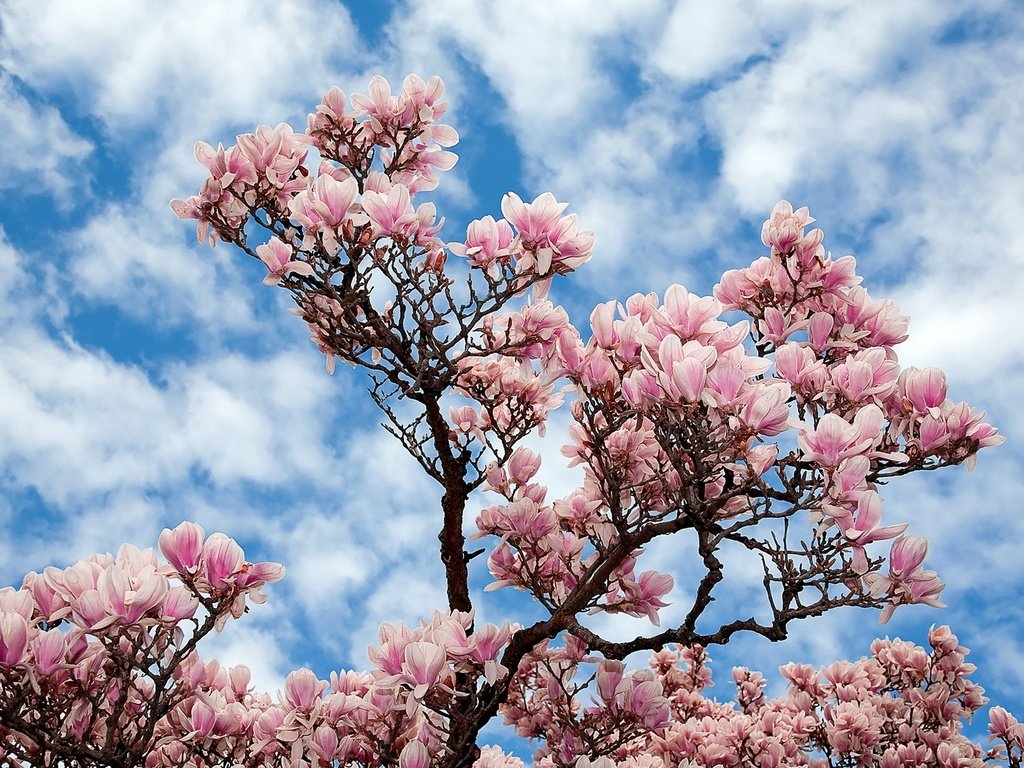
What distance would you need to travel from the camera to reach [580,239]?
3.62m

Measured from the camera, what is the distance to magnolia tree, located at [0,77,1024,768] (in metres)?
3.08

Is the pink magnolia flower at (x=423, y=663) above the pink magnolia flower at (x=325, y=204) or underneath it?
underneath

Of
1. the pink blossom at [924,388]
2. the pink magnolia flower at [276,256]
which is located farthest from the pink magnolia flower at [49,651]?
the pink blossom at [924,388]

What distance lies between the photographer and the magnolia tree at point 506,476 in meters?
3.08

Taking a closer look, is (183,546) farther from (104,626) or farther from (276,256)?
(276,256)

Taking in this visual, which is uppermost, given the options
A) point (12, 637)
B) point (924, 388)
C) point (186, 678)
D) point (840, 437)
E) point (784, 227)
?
point (784, 227)

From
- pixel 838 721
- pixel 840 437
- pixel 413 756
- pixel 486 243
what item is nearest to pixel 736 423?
pixel 840 437

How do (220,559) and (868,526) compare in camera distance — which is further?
(868,526)

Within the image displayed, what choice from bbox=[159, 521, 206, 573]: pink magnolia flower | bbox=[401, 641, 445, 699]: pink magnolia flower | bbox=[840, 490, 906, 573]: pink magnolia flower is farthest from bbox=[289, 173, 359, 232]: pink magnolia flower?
bbox=[840, 490, 906, 573]: pink magnolia flower

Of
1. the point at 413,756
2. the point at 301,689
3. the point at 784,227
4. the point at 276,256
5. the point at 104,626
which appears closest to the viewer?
the point at 104,626

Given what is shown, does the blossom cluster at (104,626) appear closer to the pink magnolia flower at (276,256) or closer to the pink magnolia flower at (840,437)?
the pink magnolia flower at (276,256)

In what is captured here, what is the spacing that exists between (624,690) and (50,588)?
2119 millimetres

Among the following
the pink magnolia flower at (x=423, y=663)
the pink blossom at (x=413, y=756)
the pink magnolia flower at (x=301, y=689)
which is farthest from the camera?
the pink magnolia flower at (x=301, y=689)

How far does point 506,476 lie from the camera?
4230mm
